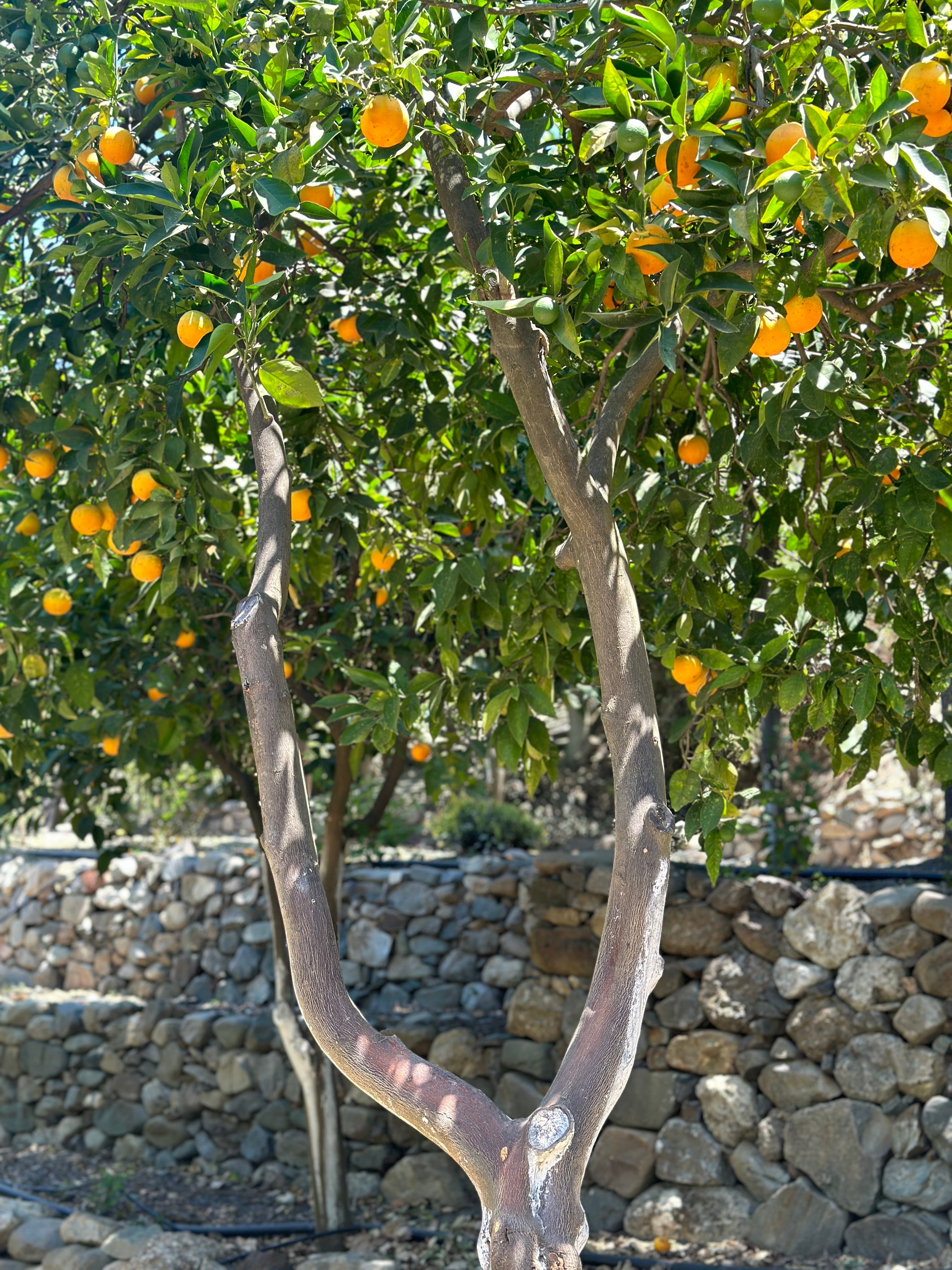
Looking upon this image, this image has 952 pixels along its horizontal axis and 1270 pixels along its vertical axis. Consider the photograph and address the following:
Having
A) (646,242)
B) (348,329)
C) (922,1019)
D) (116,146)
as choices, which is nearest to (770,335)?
(646,242)

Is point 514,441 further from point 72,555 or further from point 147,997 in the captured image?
point 147,997

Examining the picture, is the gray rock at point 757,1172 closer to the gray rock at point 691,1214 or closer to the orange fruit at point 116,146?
the gray rock at point 691,1214

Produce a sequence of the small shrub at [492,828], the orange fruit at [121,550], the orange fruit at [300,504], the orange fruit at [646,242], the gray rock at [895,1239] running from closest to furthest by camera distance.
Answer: the orange fruit at [646,242] < the orange fruit at [121,550] < the orange fruit at [300,504] < the gray rock at [895,1239] < the small shrub at [492,828]

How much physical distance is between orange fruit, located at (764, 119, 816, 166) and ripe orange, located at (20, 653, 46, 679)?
2.04 meters

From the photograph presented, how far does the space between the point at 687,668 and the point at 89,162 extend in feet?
4.52

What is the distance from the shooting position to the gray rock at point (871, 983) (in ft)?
12.8

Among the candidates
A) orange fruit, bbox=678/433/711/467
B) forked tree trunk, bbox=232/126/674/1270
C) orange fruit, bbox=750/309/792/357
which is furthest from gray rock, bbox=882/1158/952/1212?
orange fruit, bbox=750/309/792/357

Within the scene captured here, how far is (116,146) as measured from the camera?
6.17 ft

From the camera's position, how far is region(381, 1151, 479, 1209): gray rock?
4.49m

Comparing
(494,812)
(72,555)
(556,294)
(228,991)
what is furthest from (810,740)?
(556,294)

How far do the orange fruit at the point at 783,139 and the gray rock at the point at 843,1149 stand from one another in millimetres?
3459

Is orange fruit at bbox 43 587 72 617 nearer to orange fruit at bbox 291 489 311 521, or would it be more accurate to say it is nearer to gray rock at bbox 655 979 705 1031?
orange fruit at bbox 291 489 311 521

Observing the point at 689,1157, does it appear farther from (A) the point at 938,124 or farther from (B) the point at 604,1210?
(A) the point at 938,124

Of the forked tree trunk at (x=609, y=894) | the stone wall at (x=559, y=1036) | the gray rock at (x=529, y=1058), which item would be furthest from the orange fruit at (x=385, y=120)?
the gray rock at (x=529, y=1058)
